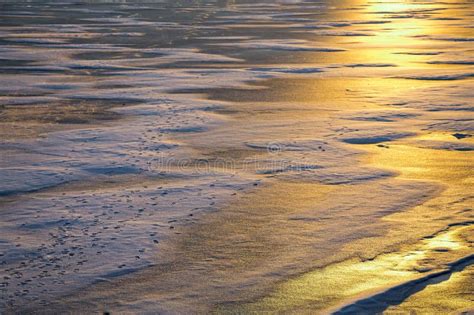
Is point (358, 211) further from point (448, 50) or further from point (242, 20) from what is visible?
point (242, 20)

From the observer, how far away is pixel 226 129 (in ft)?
26.6

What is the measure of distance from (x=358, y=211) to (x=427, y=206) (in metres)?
0.43

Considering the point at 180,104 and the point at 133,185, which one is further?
the point at 180,104

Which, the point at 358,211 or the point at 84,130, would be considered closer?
the point at 358,211

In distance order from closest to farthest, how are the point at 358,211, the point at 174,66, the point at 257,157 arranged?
the point at 358,211 → the point at 257,157 → the point at 174,66

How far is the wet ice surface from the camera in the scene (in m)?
4.81

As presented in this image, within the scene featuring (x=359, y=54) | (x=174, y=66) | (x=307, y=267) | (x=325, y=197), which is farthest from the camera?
(x=359, y=54)

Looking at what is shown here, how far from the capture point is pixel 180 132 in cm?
788

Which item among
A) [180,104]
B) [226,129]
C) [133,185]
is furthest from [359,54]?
[133,185]

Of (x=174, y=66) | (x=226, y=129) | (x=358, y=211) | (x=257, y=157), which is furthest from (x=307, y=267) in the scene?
(x=174, y=66)

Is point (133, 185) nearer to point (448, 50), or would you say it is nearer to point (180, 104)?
point (180, 104)

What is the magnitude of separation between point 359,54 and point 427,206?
35.7 ft

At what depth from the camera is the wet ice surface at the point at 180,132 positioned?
15.8 feet

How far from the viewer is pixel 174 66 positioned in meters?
13.7
